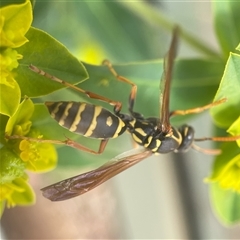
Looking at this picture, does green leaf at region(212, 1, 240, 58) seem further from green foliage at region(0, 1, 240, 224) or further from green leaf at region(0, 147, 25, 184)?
green leaf at region(0, 147, 25, 184)

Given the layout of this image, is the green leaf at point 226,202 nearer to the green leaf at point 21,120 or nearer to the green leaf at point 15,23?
the green leaf at point 21,120

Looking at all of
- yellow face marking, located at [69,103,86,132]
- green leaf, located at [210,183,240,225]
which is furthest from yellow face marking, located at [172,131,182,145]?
yellow face marking, located at [69,103,86,132]

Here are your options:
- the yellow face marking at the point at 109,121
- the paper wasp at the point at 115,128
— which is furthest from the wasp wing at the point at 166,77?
the yellow face marking at the point at 109,121

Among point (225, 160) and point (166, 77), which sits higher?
point (166, 77)

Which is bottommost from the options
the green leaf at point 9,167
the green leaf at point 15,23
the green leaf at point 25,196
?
the green leaf at point 25,196

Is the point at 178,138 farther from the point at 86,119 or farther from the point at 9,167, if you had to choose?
the point at 9,167

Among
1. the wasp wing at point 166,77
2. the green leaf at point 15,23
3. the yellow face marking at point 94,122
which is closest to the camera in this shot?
the green leaf at point 15,23

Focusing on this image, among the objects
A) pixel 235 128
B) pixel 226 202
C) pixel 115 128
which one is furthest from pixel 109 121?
pixel 226 202
